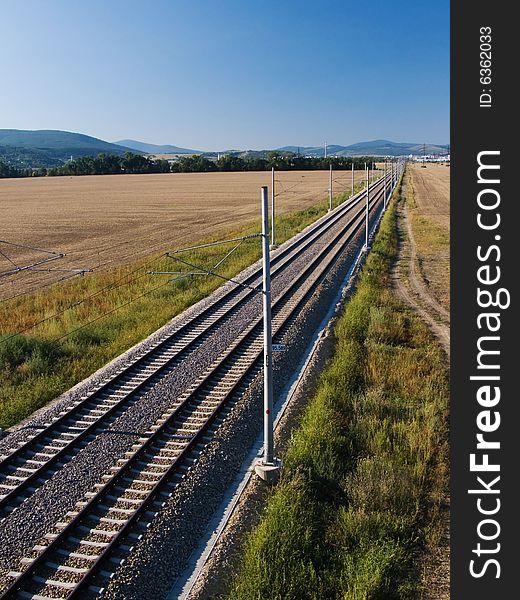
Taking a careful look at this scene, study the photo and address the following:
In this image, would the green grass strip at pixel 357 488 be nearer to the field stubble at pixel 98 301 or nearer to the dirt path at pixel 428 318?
the dirt path at pixel 428 318

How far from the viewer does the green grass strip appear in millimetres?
8523

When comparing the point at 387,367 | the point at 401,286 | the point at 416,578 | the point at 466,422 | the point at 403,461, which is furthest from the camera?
the point at 401,286

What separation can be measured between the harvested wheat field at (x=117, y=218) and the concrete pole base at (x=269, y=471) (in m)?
12.9

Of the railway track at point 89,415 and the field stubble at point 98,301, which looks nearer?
the railway track at point 89,415

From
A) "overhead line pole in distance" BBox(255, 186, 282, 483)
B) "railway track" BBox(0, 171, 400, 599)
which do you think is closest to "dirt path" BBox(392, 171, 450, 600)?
"overhead line pole in distance" BBox(255, 186, 282, 483)

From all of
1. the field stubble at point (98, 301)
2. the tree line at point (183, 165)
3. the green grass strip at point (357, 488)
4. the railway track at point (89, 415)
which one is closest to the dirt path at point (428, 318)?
the green grass strip at point (357, 488)

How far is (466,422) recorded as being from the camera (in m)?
6.93

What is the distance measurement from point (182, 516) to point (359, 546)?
9.68 feet

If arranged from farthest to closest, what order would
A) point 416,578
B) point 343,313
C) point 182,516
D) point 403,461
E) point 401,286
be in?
point 401,286, point 343,313, point 403,461, point 182,516, point 416,578

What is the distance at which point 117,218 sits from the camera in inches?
2510

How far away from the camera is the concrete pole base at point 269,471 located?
11180 millimetres

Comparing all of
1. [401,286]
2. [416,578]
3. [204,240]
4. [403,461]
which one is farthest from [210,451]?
[204,240]

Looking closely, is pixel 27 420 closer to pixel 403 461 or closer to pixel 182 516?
pixel 182 516

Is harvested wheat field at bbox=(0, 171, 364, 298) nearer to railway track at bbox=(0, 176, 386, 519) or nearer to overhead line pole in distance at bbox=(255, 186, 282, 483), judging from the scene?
railway track at bbox=(0, 176, 386, 519)
